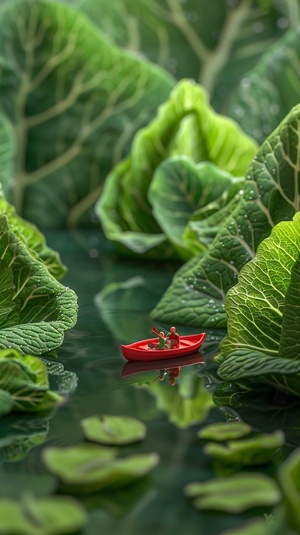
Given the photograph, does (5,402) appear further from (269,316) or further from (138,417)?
(269,316)

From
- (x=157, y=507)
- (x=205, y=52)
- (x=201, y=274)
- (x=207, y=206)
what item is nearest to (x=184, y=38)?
(x=205, y=52)

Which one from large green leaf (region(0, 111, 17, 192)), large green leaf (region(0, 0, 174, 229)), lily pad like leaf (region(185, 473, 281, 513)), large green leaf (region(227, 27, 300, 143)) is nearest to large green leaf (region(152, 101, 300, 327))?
lily pad like leaf (region(185, 473, 281, 513))

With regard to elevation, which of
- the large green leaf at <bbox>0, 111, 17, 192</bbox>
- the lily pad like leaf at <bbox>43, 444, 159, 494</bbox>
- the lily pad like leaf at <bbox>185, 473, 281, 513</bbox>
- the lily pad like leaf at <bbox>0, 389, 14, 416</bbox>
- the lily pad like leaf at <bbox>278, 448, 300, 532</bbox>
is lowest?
the lily pad like leaf at <bbox>185, 473, 281, 513</bbox>

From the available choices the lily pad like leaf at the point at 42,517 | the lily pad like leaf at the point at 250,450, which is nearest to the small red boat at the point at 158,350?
the lily pad like leaf at the point at 250,450

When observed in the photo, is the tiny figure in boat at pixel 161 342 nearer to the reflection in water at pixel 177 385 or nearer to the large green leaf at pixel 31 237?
the reflection in water at pixel 177 385

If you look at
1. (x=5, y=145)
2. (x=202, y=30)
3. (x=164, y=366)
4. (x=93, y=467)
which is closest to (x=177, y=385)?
(x=164, y=366)

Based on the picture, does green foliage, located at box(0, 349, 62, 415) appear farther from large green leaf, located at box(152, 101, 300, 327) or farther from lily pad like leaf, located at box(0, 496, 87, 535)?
large green leaf, located at box(152, 101, 300, 327)
